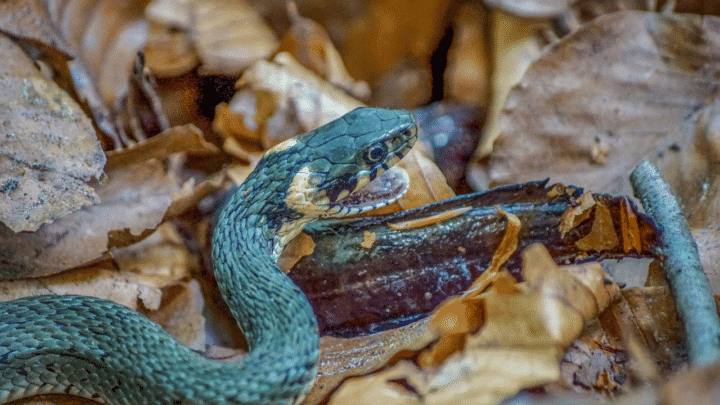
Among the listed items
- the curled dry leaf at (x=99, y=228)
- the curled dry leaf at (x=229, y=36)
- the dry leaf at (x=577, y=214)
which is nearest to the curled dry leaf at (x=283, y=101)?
the curled dry leaf at (x=229, y=36)

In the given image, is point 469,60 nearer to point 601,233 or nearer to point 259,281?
point 601,233

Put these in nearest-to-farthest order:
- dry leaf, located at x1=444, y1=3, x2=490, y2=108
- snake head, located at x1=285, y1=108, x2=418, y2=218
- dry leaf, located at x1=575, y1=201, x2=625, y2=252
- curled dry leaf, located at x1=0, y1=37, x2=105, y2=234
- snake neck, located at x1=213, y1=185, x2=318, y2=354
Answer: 1. snake neck, located at x1=213, y1=185, x2=318, y2=354
2. dry leaf, located at x1=575, y1=201, x2=625, y2=252
3. curled dry leaf, located at x1=0, y1=37, x2=105, y2=234
4. snake head, located at x1=285, y1=108, x2=418, y2=218
5. dry leaf, located at x1=444, y1=3, x2=490, y2=108

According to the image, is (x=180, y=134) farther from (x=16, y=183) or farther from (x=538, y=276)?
(x=538, y=276)

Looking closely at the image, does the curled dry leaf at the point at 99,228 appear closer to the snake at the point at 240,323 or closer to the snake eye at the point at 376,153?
the snake at the point at 240,323

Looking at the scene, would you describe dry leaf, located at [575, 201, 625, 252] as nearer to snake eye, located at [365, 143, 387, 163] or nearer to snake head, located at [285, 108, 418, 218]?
snake head, located at [285, 108, 418, 218]

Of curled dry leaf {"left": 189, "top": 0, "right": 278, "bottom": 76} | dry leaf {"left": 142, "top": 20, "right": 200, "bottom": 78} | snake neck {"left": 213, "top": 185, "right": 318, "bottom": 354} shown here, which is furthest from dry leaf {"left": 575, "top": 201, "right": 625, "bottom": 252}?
dry leaf {"left": 142, "top": 20, "right": 200, "bottom": 78}

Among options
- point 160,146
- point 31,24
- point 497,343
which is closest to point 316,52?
point 160,146

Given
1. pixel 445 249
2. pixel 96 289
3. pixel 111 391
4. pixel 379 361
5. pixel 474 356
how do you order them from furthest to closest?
1. pixel 96 289
2. pixel 445 249
3. pixel 111 391
4. pixel 379 361
5. pixel 474 356

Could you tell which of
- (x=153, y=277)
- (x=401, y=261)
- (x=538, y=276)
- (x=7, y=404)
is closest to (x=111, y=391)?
(x=7, y=404)
